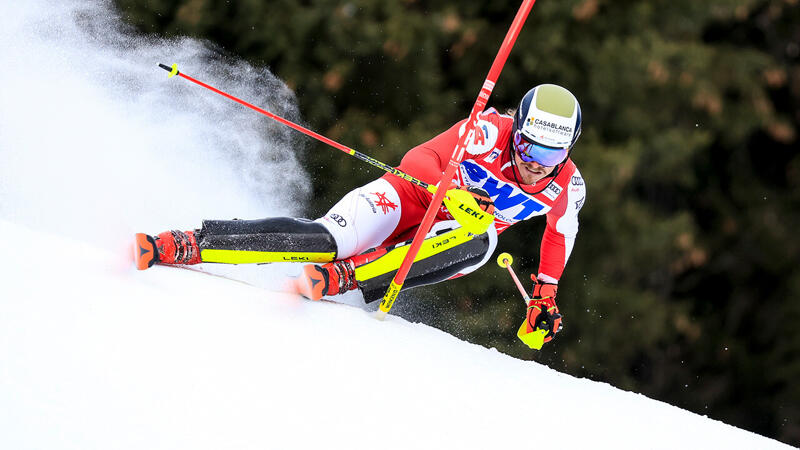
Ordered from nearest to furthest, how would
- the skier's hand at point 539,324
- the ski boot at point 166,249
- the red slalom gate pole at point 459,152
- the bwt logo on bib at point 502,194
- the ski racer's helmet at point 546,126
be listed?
1. the ski boot at point 166,249
2. the red slalom gate pole at point 459,152
3. the ski racer's helmet at point 546,126
4. the bwt logo on bib at point 502,194
5. the skier's hand at point 539,324

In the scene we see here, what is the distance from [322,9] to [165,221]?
14.0ft

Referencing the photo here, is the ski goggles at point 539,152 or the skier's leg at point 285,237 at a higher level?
the skier's leg at point 285,237

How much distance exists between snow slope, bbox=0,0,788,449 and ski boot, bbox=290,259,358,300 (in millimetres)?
103

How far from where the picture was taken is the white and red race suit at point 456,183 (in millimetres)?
3910

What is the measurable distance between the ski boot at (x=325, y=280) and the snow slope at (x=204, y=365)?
10 cm

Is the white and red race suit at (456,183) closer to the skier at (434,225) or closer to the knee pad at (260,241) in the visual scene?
the skier at (434,225)

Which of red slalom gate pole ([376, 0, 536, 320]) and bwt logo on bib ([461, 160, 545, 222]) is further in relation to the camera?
bwt logo on bib ([461, 160, 545, 222])

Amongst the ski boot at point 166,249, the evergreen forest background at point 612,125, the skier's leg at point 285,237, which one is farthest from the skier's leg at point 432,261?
the evergreen forest background at point 612,125

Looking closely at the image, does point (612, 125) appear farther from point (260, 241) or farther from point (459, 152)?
point (260, 241)

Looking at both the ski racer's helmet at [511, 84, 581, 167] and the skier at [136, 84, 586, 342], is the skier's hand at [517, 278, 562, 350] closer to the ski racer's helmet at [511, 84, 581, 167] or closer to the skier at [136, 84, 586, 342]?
the skier at [136, 84, 586, 342]

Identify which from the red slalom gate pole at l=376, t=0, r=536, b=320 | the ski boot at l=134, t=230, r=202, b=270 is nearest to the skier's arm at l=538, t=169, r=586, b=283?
the red slalom gate pole at l=376, t=0, r=536, b=320

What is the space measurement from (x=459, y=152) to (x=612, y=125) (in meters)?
6.50

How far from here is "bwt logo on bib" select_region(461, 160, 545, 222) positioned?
404 centimetres

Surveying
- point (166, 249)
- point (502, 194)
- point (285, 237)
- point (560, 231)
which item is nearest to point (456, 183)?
point (502, 194)
